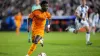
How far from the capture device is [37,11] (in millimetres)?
14398

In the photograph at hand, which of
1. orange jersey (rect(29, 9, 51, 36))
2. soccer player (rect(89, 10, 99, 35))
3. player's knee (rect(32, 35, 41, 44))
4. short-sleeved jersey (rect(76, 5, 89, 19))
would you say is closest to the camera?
player's knee (rect(32, 35, 41, 44))

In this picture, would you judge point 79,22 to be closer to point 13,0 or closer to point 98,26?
point 98,26

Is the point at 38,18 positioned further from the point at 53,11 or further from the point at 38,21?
the point at 53,11

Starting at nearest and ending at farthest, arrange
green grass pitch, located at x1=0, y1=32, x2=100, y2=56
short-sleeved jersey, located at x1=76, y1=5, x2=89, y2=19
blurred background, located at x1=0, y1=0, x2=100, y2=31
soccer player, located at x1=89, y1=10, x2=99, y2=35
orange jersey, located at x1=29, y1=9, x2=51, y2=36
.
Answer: orange jersey, located at x1=29, y1=9, x2=51, y2=36 < green grass pitch, located at x1=0, y1=32, x2=100, y2=56 < short-sleeved jersey, located at x1=76, y1=5, x2=89, y2=19 < soccer player, located at x1=89, y1=10, x2=99, y2=35 < blurred background, located at x1=0, y1=0, x2=100, y2=31

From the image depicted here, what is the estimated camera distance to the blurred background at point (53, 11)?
38469mm

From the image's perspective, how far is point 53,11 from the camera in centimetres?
4047

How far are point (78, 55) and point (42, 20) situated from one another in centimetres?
224

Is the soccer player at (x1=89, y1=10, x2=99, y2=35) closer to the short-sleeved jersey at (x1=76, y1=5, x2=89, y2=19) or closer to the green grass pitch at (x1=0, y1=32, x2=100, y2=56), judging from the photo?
the green grass pitch at (x1=0, y1=32, x2=100, y2=56)

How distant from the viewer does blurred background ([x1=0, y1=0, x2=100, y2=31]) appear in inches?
1515

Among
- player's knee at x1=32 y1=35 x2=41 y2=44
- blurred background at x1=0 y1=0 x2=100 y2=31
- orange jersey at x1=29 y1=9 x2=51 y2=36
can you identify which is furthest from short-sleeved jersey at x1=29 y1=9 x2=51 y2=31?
blurred background at x1=0 y1=0 x2=100 y2=31

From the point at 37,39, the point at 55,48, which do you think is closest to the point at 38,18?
the point at 37,39

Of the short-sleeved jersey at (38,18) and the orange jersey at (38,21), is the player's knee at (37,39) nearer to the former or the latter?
the orange jersey at (38,21)

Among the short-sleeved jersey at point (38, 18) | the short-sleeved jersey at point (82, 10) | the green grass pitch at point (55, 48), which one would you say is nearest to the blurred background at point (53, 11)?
the green grass pitch at point (55, 48)

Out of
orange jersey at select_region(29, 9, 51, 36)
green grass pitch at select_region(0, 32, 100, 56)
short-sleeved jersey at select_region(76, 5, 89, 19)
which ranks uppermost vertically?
orange jersey at select_region(29, 9, 51, 36)
